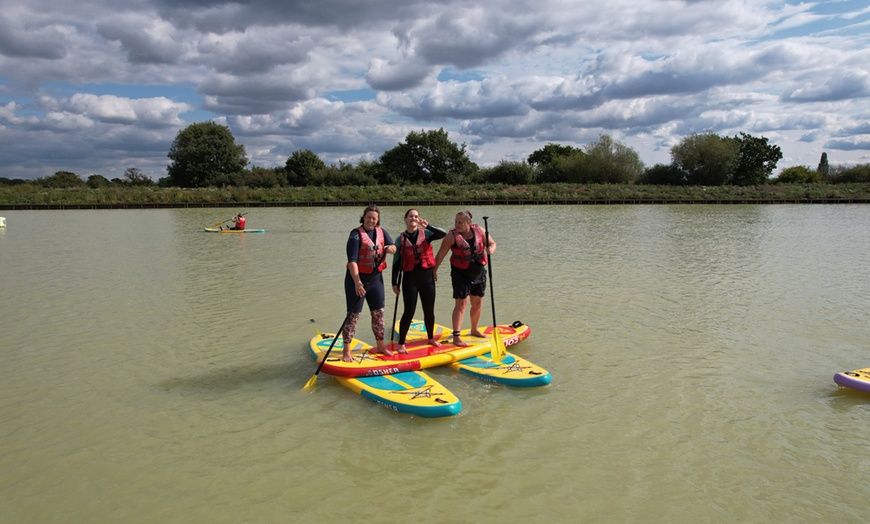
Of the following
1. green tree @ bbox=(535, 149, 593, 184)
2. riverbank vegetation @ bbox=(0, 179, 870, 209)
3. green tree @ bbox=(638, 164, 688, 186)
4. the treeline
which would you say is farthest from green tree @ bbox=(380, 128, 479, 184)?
green tree @ bbox=(638, 164, 688, 186)

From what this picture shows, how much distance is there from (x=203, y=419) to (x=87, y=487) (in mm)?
1356

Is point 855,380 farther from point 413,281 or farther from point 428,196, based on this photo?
point 428,196

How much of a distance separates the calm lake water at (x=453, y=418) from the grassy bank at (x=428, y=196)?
145 feet

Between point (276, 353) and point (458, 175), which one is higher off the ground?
point (458, 175)

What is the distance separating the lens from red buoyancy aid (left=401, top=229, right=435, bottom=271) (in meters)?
7.18

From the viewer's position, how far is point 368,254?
692cm

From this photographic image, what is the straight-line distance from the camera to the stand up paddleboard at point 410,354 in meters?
6.89

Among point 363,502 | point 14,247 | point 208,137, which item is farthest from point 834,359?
point 208,137

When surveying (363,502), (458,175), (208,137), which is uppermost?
(208,137)

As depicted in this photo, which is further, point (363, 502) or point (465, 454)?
point (465, 454)

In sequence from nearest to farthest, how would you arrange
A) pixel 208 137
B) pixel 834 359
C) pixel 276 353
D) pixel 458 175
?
pixel 834 359 → pixel 276 353 → pixel 458 175 → pixel 208 137

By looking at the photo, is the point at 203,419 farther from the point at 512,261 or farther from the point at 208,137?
the point at 208,137

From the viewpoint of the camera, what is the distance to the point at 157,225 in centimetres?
3272

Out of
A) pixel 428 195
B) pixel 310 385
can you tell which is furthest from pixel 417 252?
pixel 428 195
